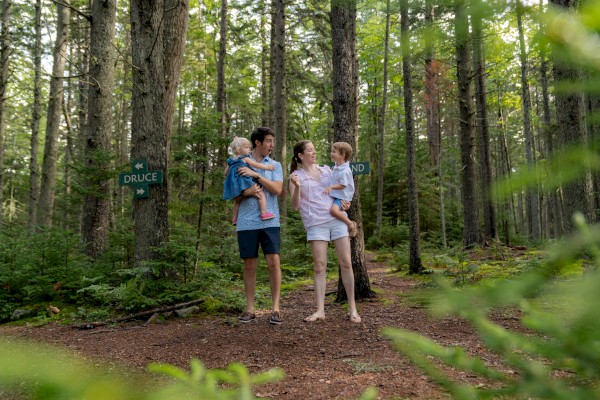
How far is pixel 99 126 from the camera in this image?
8.66 m

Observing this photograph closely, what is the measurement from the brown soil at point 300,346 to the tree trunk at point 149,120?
4.08 ft

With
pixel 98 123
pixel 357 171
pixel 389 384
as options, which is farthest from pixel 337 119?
pixel 98 123

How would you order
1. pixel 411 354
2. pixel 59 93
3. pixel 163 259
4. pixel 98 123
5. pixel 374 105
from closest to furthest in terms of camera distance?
1. pixel 411 354
2. pixel 163 259
3. pixel 98 123
4. pixel 59 93
5. pixel 374 105

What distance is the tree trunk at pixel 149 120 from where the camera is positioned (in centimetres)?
598

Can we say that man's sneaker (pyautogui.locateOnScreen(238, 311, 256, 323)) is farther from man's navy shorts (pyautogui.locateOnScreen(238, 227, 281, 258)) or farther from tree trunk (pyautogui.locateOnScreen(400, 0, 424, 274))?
tree trunk (pyautogui.locateOnScreen(400, 0, 424, 274))

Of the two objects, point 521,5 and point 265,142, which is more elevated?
point 265,142

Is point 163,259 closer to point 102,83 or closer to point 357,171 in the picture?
point 357,171

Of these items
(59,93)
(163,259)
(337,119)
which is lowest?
(163,259)

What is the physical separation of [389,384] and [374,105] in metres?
18.6

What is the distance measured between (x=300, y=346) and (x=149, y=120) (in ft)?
12.2

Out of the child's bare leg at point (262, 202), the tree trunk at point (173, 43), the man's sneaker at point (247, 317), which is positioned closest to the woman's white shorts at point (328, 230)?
the child's bare leg at point (262, 202)

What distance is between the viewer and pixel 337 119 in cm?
616

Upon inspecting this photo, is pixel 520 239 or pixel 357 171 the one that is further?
pixel 520 239

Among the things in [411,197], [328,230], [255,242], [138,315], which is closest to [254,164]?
[255,242]
